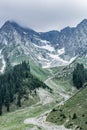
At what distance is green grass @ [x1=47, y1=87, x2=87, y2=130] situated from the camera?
497 ft

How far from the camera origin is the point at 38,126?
15988cm

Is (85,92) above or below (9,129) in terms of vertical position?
above

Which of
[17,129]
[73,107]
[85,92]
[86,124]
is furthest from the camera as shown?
[85,92]

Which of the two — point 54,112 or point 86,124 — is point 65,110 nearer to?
point 54,112

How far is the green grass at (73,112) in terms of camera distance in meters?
→ 152

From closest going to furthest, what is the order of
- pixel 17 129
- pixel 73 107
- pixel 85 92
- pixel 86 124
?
pixel 86 124
pixel 17 129
pixel 73 107
pixel 85 92

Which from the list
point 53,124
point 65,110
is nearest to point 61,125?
point 53,124

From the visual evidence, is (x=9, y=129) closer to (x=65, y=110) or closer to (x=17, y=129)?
(x=17, y=129)

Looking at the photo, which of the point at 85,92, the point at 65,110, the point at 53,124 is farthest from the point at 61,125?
the point at 85,92

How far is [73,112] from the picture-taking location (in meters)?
166

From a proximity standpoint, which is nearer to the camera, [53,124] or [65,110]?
[53,124]

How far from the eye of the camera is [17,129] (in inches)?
6211

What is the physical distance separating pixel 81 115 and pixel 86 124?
39.2ft

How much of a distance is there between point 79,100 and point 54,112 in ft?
48.7
